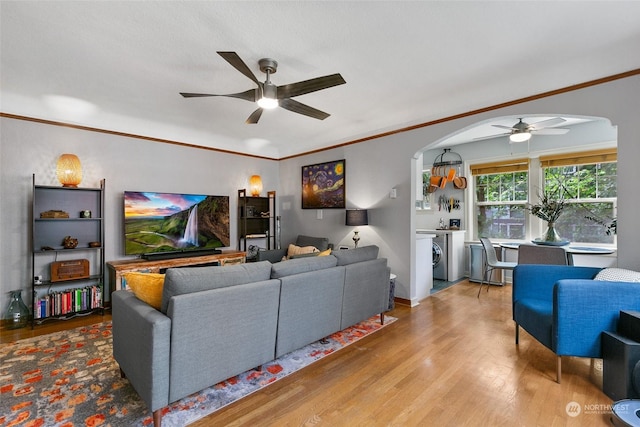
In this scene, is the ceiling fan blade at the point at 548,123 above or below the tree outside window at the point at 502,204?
above

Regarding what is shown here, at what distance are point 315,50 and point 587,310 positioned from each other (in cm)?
287

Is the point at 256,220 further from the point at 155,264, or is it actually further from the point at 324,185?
the point at 155,264

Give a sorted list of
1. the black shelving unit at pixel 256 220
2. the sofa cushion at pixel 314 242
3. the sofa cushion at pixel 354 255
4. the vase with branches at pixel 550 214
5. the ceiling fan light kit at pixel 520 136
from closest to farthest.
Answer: the sofa cushion at pixel 354 255, the ceiling fan light kit at pixel 520 136, the vase with branches at pixel 550 214, the sofa cushion at pixel 314 242, the black shelving unit at pixel 256 220

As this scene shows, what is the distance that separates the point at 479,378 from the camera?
2266mm

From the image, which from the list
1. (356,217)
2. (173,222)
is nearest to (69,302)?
(173,222)

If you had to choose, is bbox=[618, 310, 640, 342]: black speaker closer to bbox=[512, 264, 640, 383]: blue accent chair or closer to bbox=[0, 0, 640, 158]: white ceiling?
bbox=[512, 264, 640, 383]: blue accent chair

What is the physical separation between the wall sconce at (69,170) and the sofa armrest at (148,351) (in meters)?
2.53

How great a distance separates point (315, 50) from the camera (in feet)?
8.19

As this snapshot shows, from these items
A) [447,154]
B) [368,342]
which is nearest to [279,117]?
[368,342]

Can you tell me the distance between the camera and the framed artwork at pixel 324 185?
5.01m

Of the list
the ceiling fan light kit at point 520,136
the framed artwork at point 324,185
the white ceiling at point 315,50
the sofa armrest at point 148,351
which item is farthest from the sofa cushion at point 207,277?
the ceiling fan light kit at point 520,136

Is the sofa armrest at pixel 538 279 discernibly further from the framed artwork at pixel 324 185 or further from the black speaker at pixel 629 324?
the framed artwork at pixel 324 185

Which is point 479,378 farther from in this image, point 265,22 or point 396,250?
point 265,22

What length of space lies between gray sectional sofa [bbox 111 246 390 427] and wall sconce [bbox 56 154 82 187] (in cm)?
221
